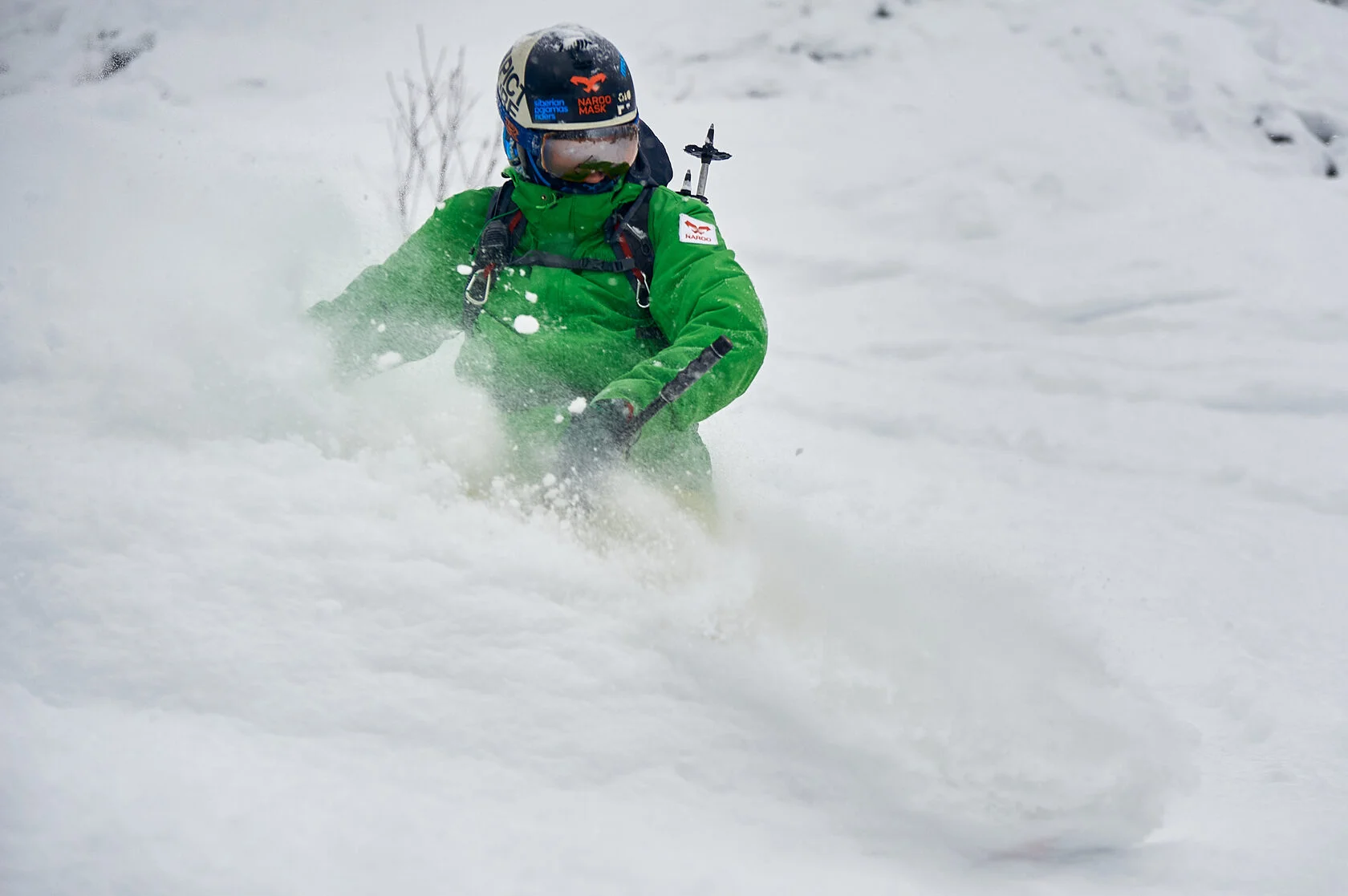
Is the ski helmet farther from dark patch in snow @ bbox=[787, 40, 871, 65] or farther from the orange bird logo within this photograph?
dark patch in snow @ bbox=[787, 40, 871, 65]

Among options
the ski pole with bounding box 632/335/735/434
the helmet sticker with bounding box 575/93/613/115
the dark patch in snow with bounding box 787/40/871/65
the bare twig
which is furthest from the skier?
the dark patch in snow with bounding box 787/40/871/65

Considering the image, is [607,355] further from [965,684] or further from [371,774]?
[371,774]

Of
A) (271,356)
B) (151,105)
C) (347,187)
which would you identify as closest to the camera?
(271,356)

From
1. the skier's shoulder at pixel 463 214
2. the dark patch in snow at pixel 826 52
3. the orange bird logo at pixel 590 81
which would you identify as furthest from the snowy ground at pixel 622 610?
the dark patch in snow at pixel 826 52

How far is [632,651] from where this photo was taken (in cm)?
193

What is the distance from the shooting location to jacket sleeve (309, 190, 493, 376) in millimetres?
3053

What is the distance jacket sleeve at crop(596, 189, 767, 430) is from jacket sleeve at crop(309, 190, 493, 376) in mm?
694

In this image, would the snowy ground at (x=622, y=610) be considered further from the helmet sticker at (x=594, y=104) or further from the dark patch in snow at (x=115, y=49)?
the dark patch in snow at (x=115, y=49)

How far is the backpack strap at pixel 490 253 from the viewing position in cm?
291

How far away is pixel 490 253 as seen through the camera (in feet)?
9.53

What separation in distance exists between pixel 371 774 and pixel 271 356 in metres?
1.61

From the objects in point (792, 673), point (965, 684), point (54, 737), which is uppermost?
point (54, 737)

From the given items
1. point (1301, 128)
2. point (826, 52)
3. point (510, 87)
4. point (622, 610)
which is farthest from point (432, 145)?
point (1301, 128)

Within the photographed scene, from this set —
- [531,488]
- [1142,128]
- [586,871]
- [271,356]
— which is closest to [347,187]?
[271,356]
